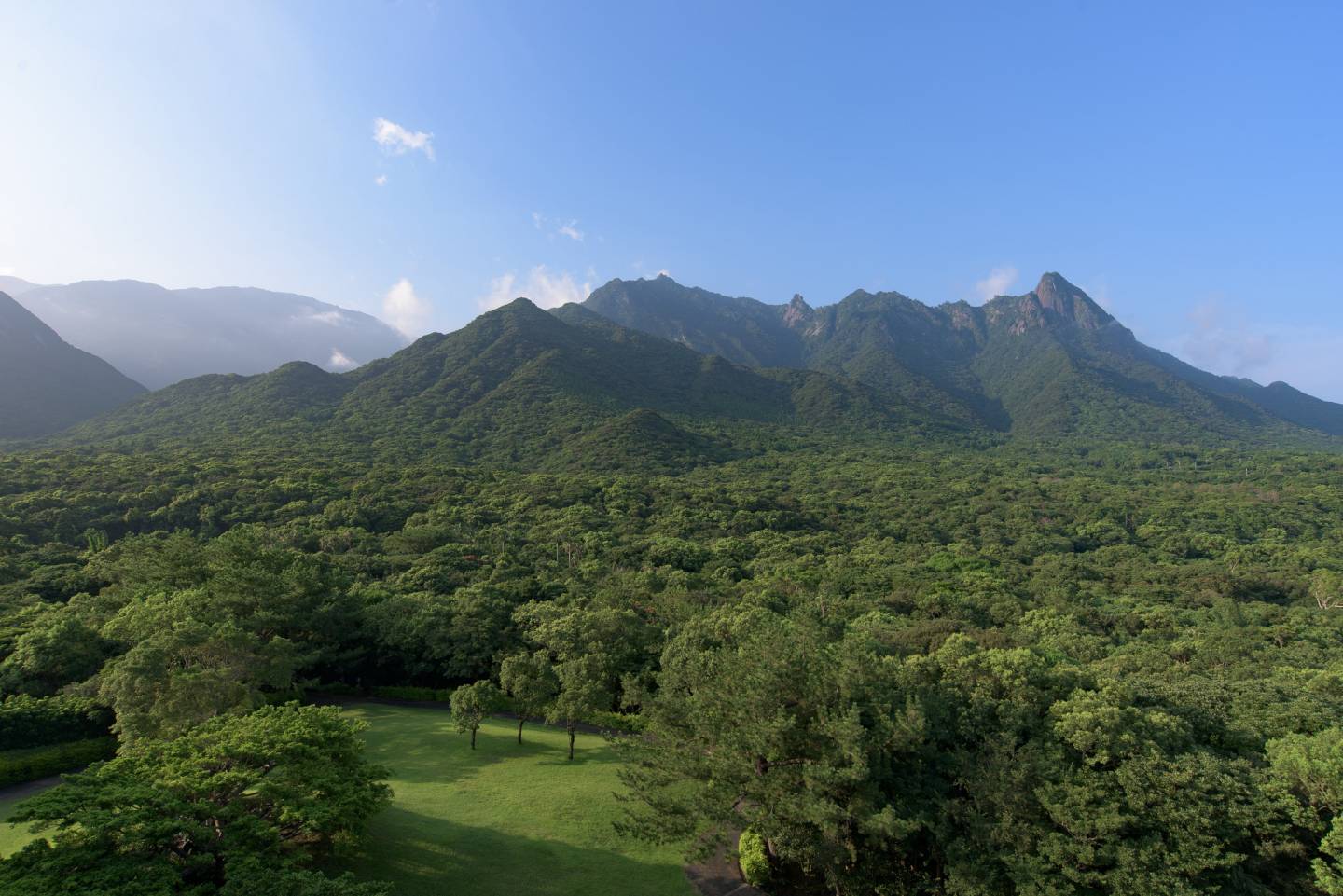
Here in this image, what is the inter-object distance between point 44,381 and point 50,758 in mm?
159986

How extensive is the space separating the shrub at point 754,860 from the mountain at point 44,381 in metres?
157

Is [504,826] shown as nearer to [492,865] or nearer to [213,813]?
[492,865]

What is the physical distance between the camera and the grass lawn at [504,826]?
14914 mm

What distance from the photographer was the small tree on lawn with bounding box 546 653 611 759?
2270 centimetres

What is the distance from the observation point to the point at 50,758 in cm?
2052

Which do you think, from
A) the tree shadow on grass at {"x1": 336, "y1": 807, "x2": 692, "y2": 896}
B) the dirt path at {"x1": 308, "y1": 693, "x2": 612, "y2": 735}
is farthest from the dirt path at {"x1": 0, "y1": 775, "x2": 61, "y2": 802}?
the tree shadow on grass at {"x1": 336, "y1": 807, "x2": 692, "y2": 896}

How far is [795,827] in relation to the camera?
13.8 meters

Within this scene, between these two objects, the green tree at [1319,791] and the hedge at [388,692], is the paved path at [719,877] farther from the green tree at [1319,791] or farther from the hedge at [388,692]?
the hedge at [388,692]

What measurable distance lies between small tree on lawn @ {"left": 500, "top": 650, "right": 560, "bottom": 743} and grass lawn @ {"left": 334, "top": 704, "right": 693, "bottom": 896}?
183 centimetres

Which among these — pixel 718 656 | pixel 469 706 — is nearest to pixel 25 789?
pixel 469 706

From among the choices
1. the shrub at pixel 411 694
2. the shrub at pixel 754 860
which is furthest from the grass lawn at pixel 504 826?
the shrub at pixel 411 694

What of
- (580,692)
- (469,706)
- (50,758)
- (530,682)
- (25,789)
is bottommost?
(25,789)

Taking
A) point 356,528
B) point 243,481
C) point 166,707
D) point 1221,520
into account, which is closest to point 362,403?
point 243,481

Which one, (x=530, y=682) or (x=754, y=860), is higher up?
(x=530, y=682)
